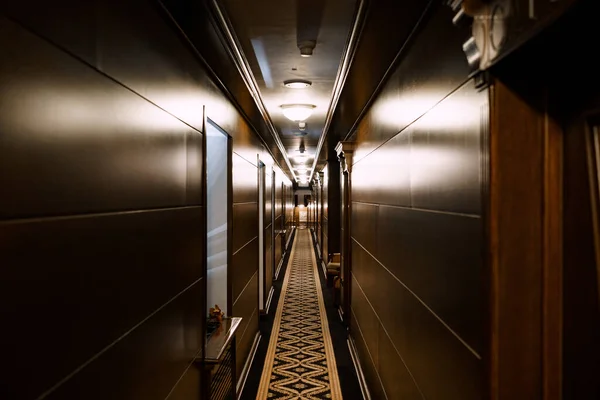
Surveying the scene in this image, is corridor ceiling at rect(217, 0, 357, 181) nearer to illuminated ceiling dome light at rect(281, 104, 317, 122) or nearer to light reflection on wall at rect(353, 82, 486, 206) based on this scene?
illuminated ceiling dome light at rect(281, 104, 317, 122)

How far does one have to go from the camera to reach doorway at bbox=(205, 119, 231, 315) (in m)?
3.67

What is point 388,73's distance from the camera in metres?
2.81

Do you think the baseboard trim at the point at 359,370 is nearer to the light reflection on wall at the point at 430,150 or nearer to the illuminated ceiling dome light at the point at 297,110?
the light reflection on wall at the point at 430,150

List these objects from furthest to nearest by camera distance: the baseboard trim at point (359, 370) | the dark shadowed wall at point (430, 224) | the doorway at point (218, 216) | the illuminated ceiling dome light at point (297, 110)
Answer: the illuminated ceiling dome light at point (297, 110), the baseboard trim at point (359, 370), the doorway at point (218, 216), the dark shadowed wall at point (430, 224)

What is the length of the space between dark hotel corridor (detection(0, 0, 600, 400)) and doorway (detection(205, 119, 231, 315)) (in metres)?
0.55

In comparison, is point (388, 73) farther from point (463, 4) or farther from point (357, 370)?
point (357, 370)

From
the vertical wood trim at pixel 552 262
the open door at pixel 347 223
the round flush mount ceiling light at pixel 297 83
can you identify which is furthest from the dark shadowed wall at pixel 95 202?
the open door at pixel 347 223

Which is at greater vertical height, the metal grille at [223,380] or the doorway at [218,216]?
the doorway at [218,216]

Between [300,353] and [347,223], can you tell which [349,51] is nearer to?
[347,223]

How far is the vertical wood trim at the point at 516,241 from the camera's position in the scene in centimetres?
123

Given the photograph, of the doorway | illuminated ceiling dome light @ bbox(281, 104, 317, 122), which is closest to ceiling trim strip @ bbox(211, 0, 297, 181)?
illuminated ceiling dome light @ bbox(281, 104, 317, 122)

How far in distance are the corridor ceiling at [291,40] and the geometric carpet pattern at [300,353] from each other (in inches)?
106

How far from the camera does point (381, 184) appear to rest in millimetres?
A: 3174

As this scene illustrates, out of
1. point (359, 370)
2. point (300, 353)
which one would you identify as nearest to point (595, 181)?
point (359, 370)
